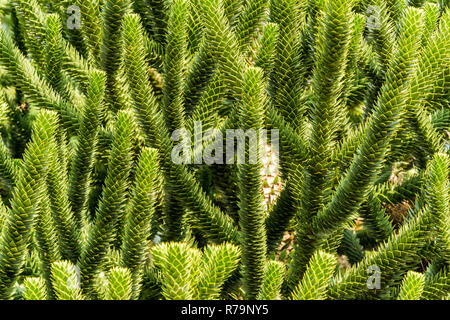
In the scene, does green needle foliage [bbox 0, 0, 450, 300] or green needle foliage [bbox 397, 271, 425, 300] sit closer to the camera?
green needle foliage [bbox 397, 271, 425, 300]

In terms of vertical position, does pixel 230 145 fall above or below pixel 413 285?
above

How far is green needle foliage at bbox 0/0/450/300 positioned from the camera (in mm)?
1496

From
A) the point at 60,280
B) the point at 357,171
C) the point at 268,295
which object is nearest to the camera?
the point at 60,280

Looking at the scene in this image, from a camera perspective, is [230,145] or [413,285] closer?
[413,285]

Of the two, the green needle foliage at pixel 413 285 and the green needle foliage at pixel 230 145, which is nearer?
the green needle foliage at pixel 413 285

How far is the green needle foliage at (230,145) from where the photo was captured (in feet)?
4.91

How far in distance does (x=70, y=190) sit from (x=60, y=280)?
0.82m

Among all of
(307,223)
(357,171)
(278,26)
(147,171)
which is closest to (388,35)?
(278,26)

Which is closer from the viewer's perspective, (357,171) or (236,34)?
(357,171)

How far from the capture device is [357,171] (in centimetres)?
158

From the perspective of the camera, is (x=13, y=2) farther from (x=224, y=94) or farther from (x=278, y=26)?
(x=278, y=26)

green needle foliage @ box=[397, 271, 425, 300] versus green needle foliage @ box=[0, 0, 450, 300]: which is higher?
green needle foliage @ box=[0, 0, 450, 300]

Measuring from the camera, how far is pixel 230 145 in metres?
1.77

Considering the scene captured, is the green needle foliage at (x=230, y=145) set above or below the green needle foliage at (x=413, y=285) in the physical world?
above
